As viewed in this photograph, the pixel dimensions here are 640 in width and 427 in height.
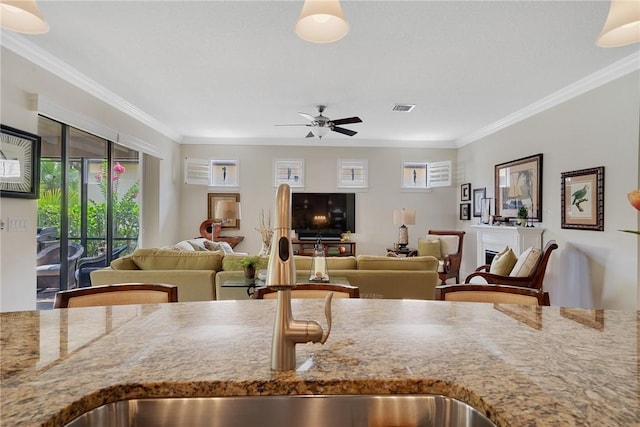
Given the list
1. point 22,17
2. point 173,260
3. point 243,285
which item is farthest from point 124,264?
point 22,17

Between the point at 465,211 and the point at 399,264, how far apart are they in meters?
3.85

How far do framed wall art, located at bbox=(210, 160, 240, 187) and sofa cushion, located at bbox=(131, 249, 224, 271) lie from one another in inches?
144

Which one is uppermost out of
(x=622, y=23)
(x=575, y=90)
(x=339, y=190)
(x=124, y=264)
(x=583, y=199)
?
(x=575, y=90)

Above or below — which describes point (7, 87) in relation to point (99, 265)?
above

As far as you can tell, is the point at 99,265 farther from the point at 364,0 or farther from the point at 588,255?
the point at 588,255

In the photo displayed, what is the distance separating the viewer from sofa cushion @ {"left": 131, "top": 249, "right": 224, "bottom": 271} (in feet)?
10.3

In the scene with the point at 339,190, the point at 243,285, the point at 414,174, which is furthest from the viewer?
the point at 414,174

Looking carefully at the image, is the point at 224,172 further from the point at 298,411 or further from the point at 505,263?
the point at 298,411

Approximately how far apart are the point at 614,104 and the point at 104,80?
511 centimetres

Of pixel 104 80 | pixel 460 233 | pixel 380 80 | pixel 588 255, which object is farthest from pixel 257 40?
pixel 460 233

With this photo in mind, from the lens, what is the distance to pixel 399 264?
3160mm

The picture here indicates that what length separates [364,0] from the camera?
2322mm

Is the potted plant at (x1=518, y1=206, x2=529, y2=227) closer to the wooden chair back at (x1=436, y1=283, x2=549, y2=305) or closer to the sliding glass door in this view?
the wooden chair back at (x1=436, y1=283, x2=549, y2=305)

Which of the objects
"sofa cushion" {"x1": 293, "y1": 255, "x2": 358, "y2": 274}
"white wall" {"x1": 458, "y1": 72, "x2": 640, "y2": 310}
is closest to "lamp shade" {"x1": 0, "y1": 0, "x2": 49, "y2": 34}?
"sofa cushion" {"x1": 293, "y1": 255, "x2": 358, "y2": 274}
